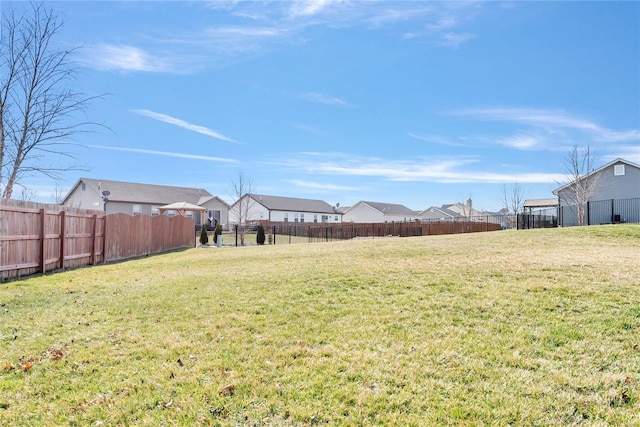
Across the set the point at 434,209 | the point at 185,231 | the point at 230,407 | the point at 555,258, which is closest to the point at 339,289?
the point at 230,407

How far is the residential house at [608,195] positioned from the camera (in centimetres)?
2298

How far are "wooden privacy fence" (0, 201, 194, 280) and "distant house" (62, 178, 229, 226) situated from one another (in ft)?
58.4

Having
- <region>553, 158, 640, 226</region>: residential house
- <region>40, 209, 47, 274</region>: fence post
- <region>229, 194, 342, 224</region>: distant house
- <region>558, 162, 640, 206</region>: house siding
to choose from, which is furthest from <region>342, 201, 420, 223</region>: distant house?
<region>40, 209, 47, 274</region>: fence post

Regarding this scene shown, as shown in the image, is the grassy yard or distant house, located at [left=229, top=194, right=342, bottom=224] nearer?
the grassy yard

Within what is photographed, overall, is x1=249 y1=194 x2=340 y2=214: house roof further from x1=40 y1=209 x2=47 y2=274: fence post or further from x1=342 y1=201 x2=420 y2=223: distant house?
x1=40 y1=209 x2=47 y2=274: fence post

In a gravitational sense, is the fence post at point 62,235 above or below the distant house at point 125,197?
below

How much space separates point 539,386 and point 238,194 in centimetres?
4024

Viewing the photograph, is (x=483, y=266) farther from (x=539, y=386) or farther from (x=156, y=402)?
(x=156, y=402)

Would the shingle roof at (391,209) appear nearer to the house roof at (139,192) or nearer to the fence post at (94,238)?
the house roof at (139,192)

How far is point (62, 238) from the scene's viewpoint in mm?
10312

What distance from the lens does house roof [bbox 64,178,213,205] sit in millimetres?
34950

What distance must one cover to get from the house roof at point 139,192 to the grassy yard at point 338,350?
31.1 meters

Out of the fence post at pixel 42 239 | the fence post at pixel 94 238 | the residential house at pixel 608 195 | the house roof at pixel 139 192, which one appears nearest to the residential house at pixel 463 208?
the residential house at pixel 608 195

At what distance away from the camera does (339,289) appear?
631cm
